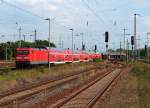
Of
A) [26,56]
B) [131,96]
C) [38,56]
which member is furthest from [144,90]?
[38,56]

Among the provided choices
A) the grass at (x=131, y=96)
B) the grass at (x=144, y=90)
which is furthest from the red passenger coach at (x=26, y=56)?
the grass at (x=131, y=96)

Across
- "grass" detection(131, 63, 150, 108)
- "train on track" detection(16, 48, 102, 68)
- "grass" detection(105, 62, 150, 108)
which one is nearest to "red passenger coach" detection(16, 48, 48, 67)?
"train on track" detection(16, 48, 102, 68)

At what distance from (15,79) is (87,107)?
17312mm

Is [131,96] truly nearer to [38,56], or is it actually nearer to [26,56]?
[26,56]

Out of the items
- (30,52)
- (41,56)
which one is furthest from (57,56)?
(30,52)

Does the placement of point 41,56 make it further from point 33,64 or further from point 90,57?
point 90,57

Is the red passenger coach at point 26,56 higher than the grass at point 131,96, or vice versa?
the red passenger coach at point 26,56

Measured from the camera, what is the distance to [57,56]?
71.6 meters

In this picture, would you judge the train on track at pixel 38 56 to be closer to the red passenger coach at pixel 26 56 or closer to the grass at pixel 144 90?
the red passenger coach at pixel 26 56

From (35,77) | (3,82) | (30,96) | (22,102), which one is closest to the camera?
(22,102)

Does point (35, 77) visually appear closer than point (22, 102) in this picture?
No

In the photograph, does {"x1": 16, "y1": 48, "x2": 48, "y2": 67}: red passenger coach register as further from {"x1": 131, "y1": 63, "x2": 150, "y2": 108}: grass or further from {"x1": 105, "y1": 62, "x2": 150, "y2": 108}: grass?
{"x1": 105, "y1": 62, "x2": 150, "y2": 108}: grass

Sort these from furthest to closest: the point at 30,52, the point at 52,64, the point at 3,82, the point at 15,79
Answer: the point at 52,64, the point at 30,52, the point at 15,79, the point at 3,82

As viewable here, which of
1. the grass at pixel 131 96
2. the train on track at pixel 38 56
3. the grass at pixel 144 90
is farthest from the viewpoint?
the train on track at pixel 38 56
